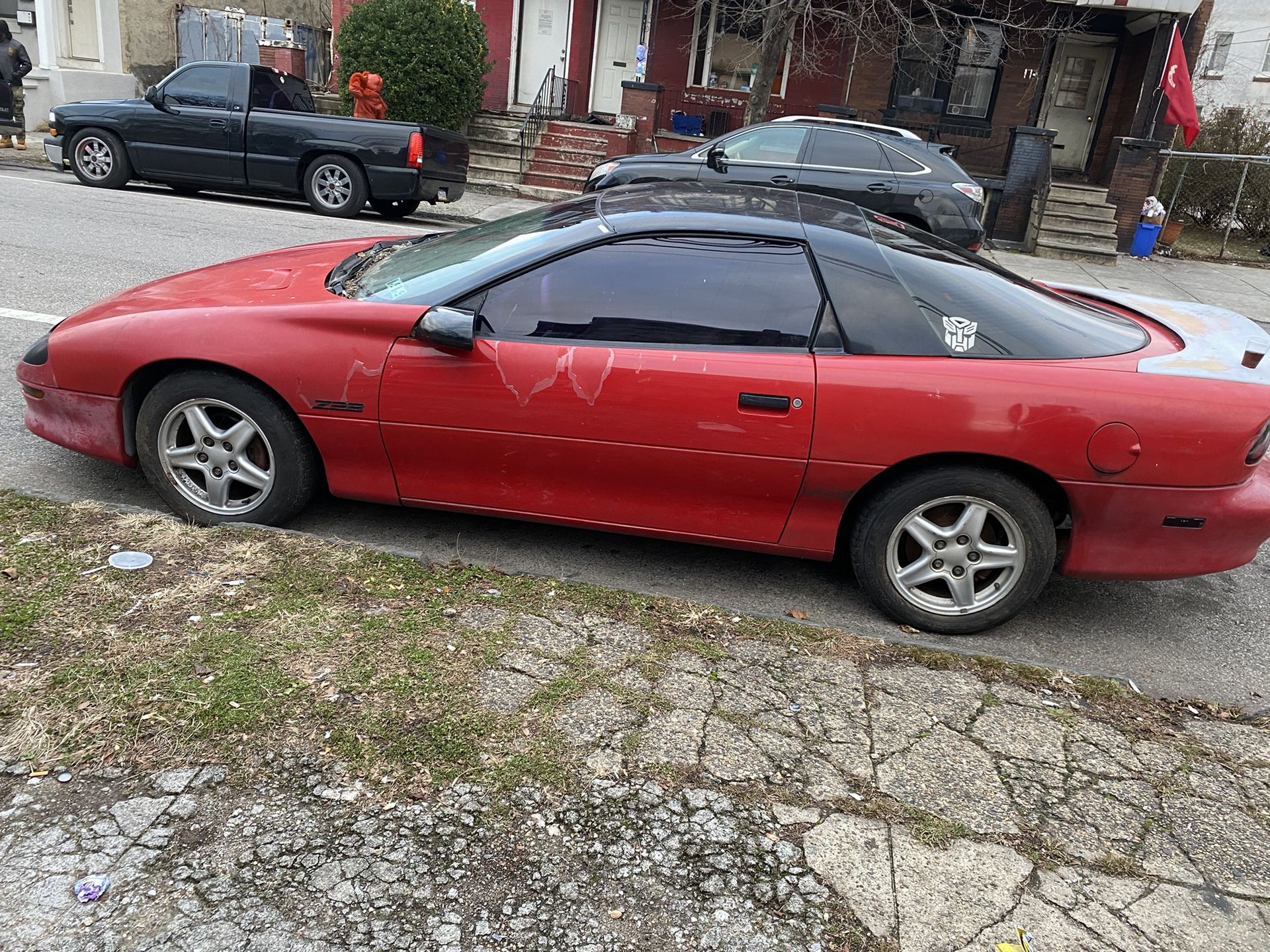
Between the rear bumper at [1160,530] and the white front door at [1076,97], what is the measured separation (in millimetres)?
17857

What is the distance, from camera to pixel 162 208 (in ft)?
37.8

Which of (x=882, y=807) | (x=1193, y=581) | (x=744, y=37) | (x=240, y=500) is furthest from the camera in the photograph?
(x=744, y=37)

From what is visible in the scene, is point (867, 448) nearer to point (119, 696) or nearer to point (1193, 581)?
point (1193, 581)

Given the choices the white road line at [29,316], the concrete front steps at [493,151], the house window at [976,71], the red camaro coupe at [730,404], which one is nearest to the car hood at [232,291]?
the red camaro coupe at [730,404]

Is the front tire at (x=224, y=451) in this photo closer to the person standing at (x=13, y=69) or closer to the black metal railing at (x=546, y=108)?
the black metal railing at (x=546, y=108)

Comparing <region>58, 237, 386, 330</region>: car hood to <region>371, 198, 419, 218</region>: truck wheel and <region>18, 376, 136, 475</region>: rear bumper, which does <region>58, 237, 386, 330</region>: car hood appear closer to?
<region>18, 376, 136, 475</region>: rear bumper

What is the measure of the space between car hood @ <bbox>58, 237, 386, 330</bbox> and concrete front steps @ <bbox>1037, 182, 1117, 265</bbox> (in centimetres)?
1406

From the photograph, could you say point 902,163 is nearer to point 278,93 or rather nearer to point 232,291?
point 278,93

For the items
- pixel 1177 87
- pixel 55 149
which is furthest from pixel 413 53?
pixel 1177 87

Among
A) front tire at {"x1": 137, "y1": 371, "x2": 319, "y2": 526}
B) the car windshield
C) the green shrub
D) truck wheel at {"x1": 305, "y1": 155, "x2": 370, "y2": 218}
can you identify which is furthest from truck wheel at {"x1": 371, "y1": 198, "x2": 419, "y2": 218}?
front tire at {"x1": 137, "y1": 371, "x2": 319, "y2": 526}

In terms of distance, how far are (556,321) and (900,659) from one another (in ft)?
5.78

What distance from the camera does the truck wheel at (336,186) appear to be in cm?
1235

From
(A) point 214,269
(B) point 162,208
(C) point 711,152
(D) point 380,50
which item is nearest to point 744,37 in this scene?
(D) point 380,50

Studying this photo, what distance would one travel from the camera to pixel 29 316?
6.52 meters
